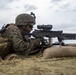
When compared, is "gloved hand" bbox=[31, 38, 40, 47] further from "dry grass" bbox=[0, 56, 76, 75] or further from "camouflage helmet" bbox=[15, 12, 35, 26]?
"dry grass" bbox=[0, 56, 76, 75]

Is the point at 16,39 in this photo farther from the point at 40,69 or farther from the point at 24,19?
the point at 40,69

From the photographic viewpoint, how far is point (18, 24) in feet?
29.2

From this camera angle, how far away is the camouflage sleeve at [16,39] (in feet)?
26.2

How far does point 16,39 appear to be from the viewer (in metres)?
8.00

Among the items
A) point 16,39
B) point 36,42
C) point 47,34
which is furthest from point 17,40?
point 47,34

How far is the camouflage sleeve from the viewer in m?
7.98

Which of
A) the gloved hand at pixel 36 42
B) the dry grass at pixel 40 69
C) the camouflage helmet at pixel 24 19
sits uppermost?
the camouflage helmet at pixel 24 19

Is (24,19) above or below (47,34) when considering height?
above

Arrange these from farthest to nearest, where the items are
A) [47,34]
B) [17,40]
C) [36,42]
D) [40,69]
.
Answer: [47,34]
[36,42]
[17,40]
[40,69]

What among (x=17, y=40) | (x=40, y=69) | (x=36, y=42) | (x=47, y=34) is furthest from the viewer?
(x=47, y=34)

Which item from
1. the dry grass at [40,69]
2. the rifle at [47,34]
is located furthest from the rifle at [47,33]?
the dry grass at [40,69]

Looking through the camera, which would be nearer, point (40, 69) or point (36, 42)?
point (40, 69)

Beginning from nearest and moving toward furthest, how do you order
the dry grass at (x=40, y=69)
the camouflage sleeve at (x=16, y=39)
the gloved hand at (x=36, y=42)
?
the dry grass at (x=40, y=69) < the camouflage sleeve at (x=16, y=39) < the gloved hand at (x=36, y=42)

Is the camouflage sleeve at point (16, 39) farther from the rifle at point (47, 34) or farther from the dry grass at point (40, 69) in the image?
the dry grass at point (40, 69)
